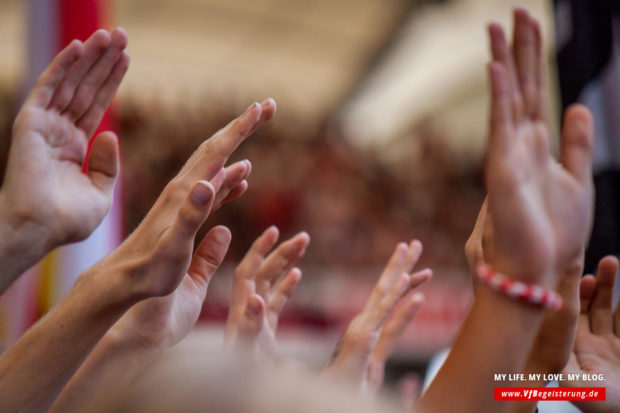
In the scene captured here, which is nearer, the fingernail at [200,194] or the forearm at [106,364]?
the fingernail at [200,194]

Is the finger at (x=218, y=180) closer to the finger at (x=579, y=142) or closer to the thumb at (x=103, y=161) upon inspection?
the thumb at (x=103, y=161)

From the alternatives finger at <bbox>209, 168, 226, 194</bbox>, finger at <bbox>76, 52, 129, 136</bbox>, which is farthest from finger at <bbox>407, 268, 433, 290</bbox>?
finger at <bbox>76, 52, 129, 136</bbox>

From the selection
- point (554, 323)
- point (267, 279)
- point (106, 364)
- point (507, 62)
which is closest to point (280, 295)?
point (267, 279)

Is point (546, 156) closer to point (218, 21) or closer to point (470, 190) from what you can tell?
point (470, 190)

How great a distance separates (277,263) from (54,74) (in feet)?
1.21

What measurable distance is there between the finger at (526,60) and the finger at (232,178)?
28 centimetres

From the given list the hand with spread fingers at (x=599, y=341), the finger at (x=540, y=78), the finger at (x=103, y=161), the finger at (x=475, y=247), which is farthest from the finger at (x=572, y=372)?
the finger at (x=103, y=161)

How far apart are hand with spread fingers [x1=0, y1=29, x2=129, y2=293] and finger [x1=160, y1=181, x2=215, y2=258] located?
0.21 meters

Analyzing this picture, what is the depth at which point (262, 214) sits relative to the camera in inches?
105

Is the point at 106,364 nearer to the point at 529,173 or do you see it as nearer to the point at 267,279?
the point at 267,279

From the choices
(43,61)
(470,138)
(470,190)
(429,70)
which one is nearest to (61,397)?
(43,61)

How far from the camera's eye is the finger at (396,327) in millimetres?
794

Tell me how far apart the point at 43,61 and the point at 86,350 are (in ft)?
3.32

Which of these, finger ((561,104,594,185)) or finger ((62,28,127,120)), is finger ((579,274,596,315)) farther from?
finger ((62,28,127,120))
